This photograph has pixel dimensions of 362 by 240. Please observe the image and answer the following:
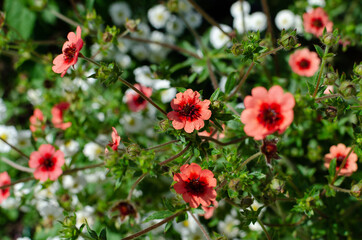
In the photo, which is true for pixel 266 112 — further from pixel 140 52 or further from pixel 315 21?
pixel 140 52

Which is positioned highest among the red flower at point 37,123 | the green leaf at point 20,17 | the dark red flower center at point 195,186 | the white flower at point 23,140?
the green leaf at point 20,17

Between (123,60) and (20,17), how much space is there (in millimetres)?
1034

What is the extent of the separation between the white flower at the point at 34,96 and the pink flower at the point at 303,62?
197 centimetres

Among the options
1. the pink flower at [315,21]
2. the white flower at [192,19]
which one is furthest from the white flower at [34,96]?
the pink flower at [315,21]

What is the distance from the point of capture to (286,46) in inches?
54.6

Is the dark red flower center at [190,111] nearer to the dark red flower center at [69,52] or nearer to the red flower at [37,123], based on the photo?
the dark red flower center at [69,52]

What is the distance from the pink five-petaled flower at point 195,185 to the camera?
1.30 meters

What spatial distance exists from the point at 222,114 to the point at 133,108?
41.9 inches

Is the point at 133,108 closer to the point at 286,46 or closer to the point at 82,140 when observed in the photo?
the point at 82,140

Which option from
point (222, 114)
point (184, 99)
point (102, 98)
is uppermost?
point (102, 98)

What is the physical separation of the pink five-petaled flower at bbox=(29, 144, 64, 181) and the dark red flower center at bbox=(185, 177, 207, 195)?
0.77 metres

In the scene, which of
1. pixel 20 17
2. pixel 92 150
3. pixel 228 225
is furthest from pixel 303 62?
pixel 20 17

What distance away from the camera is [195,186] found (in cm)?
133

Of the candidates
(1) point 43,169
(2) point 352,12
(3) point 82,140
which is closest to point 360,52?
(2) point 352,12
